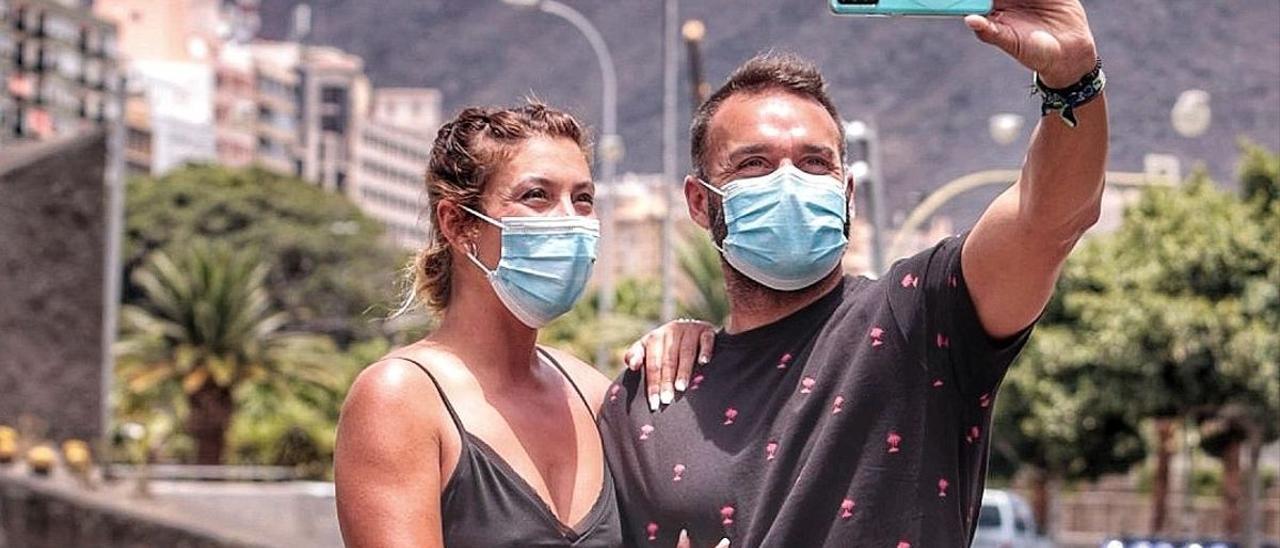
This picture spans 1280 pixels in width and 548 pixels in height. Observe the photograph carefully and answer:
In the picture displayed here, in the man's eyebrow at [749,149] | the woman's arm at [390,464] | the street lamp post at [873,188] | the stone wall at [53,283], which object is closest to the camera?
the woman's arm at [390,464]

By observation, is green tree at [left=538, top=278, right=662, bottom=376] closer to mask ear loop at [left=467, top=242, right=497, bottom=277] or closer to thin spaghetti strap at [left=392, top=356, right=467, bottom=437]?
mask ear loop at [left=467, top=242, right=497, bottom=277]

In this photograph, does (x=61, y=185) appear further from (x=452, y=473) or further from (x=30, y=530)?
(x=452, y=473)

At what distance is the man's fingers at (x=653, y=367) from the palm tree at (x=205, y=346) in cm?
3811

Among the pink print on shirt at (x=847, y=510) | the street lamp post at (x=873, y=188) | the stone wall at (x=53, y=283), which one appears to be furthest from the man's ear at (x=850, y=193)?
the stone wall at (x=53, y=283)

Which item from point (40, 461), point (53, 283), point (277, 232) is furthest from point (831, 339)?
point (277, 232)

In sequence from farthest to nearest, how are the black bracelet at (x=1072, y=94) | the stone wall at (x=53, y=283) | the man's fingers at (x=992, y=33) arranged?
1. the stone wall at (x=53, y=283)
2. the black bracelet at (x=1072, y=94)
3. the man's fingers at (x=992, y=33)

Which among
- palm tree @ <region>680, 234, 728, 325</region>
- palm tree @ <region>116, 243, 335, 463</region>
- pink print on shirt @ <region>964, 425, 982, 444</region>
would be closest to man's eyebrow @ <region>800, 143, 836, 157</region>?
pink print on shirt @ <region>964, 425, 982, 444</region>

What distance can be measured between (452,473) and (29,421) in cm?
2722

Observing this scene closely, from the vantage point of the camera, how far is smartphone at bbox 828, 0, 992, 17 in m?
3.20

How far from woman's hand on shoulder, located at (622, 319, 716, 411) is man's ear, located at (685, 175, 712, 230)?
6.5 inches

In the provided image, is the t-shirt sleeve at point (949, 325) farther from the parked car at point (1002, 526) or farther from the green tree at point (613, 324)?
the parked car at point (1002, 526)

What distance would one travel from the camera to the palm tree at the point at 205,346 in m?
42.0

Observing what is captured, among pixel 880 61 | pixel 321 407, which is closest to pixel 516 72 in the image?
pixel 880 61

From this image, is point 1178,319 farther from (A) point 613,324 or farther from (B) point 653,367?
(B) point 653,367
